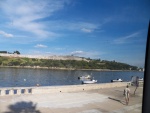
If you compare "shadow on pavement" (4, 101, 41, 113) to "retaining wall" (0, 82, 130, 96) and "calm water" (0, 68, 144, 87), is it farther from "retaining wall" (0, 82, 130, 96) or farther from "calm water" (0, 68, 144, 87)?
"calm water" (0, 68, 144, 87)

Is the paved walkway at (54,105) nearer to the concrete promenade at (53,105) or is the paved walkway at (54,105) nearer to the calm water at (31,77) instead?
the concrete promenade at (53,105)

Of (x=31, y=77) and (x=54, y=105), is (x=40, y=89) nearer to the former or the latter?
(x=54, y=105)

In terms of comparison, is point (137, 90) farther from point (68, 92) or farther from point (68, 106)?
point (68, 106)

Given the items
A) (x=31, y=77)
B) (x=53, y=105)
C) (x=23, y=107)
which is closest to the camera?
(x=23, y=107)

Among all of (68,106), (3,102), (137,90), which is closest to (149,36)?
(68,106)

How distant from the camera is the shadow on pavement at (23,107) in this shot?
2.69 m

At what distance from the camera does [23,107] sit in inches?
113

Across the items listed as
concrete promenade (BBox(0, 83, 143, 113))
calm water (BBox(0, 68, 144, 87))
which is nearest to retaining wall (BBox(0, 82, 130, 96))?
concrete promenade (BBox(0, 83, 143, 113))

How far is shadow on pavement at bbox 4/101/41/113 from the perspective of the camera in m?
2.69

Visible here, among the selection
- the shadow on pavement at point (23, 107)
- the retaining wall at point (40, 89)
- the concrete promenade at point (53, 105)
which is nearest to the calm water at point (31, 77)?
the retaining wall at point (40, 89)

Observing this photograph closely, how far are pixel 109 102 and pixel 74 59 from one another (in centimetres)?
180

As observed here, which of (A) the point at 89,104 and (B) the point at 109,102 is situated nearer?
Answer: (A) the point at 89,104

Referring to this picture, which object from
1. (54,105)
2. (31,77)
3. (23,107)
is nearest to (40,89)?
(54,105)

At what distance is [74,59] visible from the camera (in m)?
5.21
